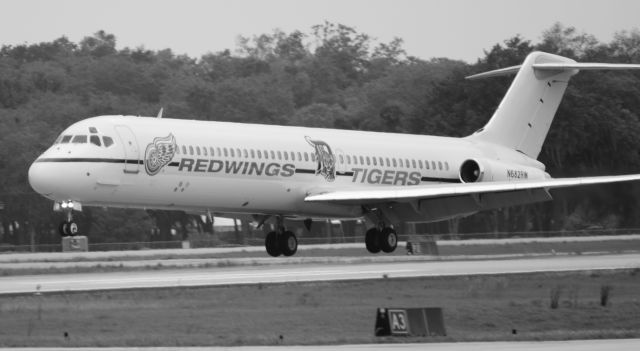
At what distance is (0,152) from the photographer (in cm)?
7638

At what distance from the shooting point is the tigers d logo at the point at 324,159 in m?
41.3

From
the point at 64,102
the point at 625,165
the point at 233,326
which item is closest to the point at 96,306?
the point at 233,326

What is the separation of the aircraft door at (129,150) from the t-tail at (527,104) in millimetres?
14936

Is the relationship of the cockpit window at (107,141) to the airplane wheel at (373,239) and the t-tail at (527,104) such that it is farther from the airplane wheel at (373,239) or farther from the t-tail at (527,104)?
the t-tail at (527,104)

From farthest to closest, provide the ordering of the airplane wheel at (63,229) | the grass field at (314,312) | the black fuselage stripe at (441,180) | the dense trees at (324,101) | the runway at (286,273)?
the dense trees at (324,101) → the black fuselage stripe at (441,180) → the runway at (286,273) → the airplane wheel at (63,229) → the grass field at (314,312)

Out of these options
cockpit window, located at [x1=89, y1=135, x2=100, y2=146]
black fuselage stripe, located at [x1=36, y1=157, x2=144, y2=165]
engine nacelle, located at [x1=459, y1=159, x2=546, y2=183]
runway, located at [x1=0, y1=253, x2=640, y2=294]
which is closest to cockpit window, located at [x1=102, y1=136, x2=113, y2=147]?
A: cockpit window, located at [x1=89, y1=135, x2=100, y2=146]

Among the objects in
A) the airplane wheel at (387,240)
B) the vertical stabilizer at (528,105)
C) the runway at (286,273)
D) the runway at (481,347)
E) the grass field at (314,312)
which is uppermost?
the vertical stabilizer at (528,105)

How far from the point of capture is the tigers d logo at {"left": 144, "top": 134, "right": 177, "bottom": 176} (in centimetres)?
3666

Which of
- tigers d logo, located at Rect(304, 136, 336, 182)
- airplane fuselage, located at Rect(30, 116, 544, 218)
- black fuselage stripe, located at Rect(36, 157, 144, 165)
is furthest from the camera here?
tigers d logo, located at Rect(304, 136, 336, 182)

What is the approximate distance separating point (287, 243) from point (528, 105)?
1069 cm

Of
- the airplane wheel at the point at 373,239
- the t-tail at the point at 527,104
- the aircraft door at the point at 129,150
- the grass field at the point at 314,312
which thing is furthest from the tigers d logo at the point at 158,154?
the t-tail at the point at 527,104

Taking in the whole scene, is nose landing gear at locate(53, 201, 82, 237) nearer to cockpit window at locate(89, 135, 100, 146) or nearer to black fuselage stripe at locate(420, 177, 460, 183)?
A: cockpit window at locate(89, 135, 100, 146)

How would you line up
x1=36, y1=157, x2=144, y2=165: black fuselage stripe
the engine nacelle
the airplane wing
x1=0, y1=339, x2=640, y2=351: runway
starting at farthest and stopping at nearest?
the engine nacelle, the airplane wing, x1=36, y1=157, x2=144, y2=165: black fuselage stripe, x1=0, y1=339, x2=640, y2=351: runway

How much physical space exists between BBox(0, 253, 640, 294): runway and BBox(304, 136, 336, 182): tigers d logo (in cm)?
285
